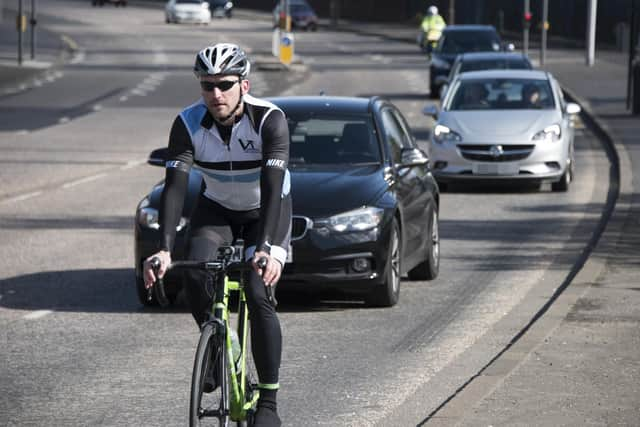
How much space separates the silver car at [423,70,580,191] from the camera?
19.9 m

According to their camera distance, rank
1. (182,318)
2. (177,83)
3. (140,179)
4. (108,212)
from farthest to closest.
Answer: (177,83) → (140,179) → (108,212) → (182,318)

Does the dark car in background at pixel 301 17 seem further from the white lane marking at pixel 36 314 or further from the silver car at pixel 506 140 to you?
the white lane marking at pixel 36 314

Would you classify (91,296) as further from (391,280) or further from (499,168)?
(499,168)

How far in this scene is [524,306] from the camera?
37.7ft

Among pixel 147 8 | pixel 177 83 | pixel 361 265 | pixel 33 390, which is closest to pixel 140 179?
pixel 361 265

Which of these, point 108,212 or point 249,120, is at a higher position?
point 249,120

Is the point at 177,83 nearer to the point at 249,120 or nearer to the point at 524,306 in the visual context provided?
the point at 524,306

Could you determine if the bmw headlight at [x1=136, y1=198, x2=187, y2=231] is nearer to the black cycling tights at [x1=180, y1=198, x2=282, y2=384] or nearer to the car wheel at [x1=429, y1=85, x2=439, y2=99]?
the black cycling tights at [x1=180, y1=198, x2=282, y2=384]

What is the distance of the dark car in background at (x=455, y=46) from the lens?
126ft

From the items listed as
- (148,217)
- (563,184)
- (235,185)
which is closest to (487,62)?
(563,184)

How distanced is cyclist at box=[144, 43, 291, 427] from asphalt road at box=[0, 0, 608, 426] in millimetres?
1241

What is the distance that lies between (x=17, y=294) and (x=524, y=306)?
A: 12.3 ft

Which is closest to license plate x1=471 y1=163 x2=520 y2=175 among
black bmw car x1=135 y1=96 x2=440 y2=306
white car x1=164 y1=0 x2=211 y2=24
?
black bmw car x1=135 y1=96 x2=440 y2=306

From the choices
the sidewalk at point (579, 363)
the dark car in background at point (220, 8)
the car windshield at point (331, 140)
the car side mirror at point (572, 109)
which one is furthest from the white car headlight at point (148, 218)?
A: the dark car in background at point (220, 8)
